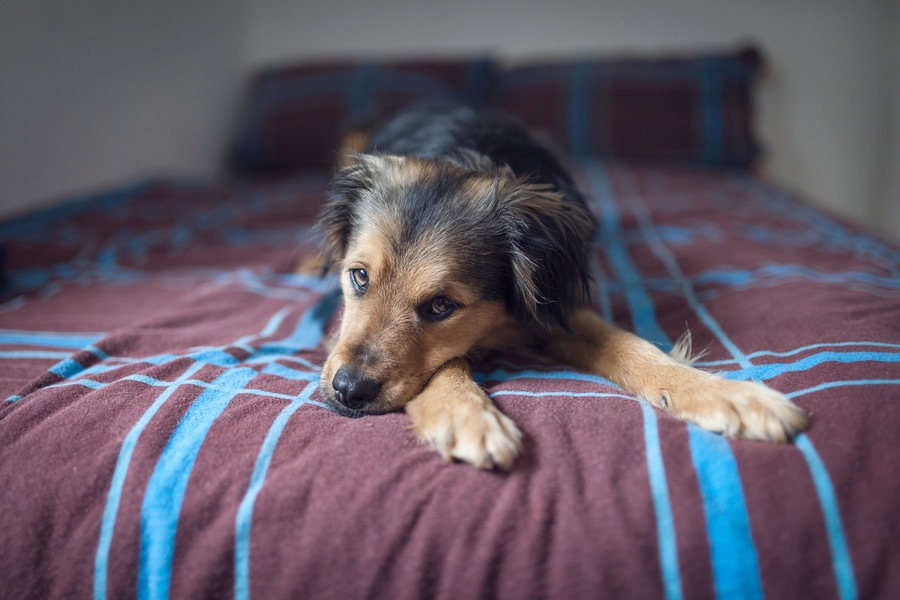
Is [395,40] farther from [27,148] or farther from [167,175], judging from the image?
[27,148]

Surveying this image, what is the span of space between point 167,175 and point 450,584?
380cm

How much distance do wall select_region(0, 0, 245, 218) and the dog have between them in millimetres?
2051

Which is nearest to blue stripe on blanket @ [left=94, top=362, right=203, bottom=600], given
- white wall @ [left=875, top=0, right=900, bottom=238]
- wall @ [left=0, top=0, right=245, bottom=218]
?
wall @ [left=0, top=0, right=245, bottom=218]

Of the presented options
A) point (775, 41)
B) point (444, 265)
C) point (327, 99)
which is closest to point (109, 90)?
point (327, 99)

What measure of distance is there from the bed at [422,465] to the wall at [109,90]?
1.29 m

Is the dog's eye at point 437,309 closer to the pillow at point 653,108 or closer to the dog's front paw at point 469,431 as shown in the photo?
the dog's front paw at point 469,431

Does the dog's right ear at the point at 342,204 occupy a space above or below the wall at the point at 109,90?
below

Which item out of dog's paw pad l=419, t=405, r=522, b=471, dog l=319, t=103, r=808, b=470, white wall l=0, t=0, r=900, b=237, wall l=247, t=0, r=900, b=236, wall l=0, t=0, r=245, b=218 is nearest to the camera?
dog's paw pad l=419, t=405, r=522, b=471

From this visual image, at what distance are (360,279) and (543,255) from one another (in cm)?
45

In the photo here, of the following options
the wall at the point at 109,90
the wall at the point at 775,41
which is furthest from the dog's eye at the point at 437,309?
the wall at the point at 775,41

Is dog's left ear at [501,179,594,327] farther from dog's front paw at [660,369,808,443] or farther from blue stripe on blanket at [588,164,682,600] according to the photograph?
dog's front paw at [660,369,808,443]

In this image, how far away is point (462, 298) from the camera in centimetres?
140

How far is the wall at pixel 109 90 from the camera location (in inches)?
109

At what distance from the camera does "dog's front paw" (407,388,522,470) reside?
0.97 m
